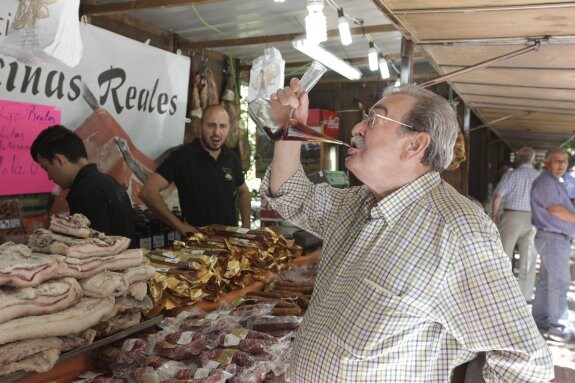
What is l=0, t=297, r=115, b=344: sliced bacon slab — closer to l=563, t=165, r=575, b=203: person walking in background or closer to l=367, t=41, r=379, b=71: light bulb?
l=367, t=41, r=379, b=71: light bulb

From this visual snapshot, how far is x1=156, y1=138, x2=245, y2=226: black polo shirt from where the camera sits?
397 centimetres

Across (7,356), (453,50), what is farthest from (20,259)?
(453,50)

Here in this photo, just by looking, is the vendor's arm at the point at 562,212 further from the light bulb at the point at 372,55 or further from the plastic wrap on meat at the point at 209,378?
the plastic wrap on meat at the point at 209,378

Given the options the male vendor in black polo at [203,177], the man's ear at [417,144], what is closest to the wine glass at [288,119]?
the man's ear at [417,144]

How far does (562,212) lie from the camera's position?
17.4ft

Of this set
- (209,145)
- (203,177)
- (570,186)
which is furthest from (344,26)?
(570,186)

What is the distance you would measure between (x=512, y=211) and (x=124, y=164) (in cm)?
514

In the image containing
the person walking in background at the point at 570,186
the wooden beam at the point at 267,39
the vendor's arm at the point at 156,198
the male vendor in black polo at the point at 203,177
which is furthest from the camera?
the person walking in background at the point at 570,186

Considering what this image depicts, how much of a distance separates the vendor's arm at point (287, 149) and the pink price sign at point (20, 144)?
7.24 ft

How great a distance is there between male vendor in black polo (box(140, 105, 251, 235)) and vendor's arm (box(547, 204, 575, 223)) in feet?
11.0

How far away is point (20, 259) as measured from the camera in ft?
5.13

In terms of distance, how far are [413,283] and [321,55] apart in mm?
3579

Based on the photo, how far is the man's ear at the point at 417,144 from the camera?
4.66 ft

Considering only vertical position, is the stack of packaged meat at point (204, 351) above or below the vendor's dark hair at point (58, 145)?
below
